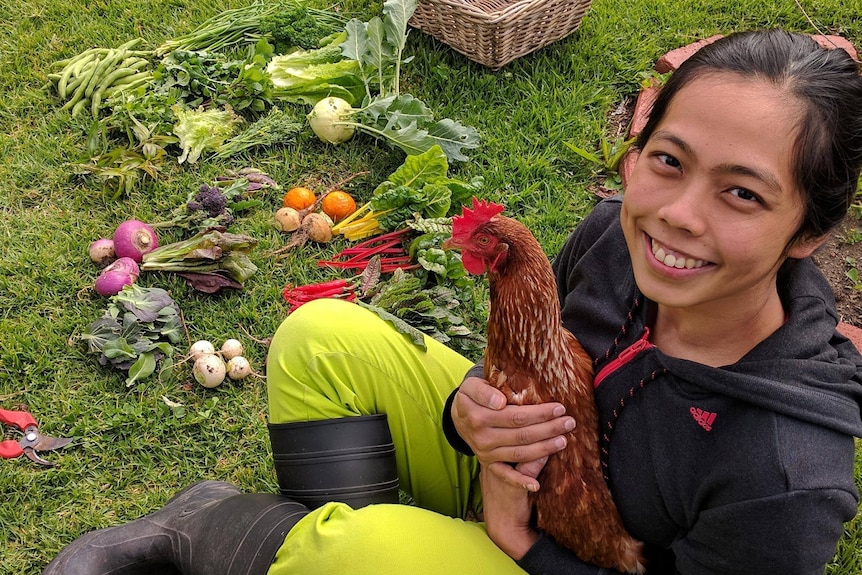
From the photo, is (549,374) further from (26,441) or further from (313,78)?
(313,78)

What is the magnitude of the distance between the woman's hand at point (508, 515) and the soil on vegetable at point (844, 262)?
1975mm

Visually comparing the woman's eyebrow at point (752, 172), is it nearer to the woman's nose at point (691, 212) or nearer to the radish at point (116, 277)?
the woman's nose at point (691, 212)

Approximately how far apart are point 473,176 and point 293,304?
3.80 feet

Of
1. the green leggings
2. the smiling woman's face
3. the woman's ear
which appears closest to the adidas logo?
the smiling woman's face

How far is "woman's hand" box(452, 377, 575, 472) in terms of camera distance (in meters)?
1.65

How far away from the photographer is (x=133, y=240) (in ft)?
10.2

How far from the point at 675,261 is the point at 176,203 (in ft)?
8.88

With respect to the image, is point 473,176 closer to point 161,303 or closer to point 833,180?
point 161,303

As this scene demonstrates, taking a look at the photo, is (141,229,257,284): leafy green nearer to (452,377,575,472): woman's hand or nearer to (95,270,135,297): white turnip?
(95,270,135,297): white turnip

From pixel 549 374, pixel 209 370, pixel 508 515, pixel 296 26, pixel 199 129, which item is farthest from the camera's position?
pixel 296 26

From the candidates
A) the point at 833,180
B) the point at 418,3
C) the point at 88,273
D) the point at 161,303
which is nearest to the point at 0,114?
the point at 88,273

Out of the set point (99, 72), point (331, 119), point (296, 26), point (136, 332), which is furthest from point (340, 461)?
point (296, 26)

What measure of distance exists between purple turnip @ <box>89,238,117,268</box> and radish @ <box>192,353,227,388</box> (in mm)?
753

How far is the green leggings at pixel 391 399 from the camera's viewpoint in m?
1.73
